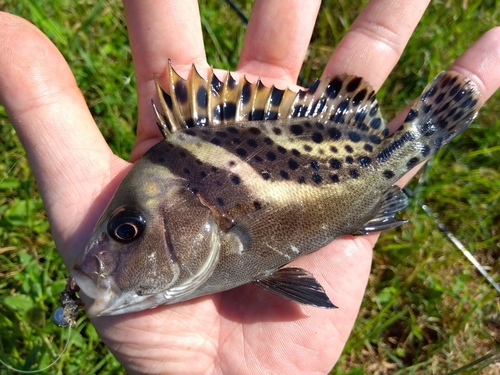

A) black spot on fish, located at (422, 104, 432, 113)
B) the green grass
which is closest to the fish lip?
the green grass

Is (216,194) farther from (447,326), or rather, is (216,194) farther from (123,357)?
(447,326)

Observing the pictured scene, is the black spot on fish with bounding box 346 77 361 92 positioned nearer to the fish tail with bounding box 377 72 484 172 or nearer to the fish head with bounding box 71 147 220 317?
the fish tail with bounding box 377 72 484 172

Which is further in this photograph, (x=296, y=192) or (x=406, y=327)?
(x=406, y=327)

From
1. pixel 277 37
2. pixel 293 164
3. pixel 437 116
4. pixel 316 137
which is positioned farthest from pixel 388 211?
pixel 277 37

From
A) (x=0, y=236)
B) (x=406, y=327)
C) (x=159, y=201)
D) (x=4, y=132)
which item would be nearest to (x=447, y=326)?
(x=406, y=327)

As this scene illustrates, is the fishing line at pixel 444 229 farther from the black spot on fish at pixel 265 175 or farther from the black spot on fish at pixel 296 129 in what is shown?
the black spot on fish at pixel 265 175
